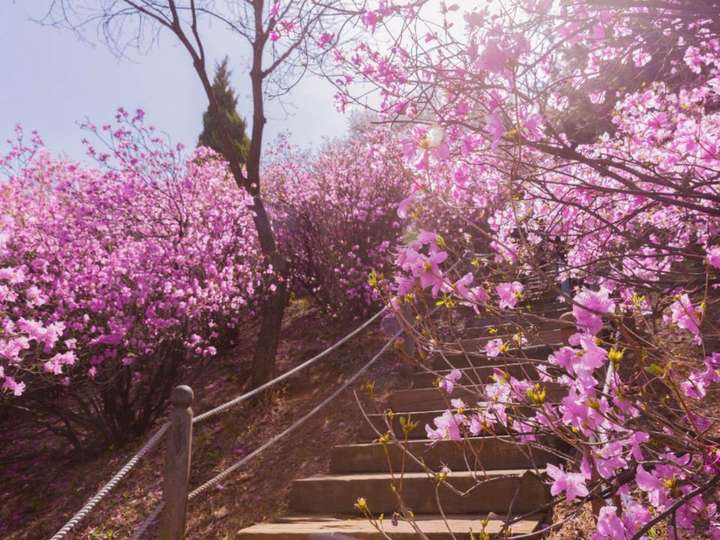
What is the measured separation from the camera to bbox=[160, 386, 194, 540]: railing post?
299cm

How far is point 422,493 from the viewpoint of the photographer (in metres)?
3.78

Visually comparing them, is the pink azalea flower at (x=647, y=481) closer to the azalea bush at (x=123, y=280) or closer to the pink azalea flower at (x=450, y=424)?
the pink azalea flower at (x=450, y=424)

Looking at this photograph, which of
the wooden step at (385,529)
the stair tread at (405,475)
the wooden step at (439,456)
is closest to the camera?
the wooden step at (385,529)

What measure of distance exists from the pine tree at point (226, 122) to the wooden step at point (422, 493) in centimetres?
1803

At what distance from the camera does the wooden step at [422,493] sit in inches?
136

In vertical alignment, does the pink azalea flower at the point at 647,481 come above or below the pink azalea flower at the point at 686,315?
below

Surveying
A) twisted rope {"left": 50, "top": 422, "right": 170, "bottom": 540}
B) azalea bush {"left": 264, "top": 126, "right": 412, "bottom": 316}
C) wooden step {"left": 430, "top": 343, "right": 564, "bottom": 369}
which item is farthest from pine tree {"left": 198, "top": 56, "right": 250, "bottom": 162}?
twisted rope {"left": 50, "top": 422, "right": 170, "bottom": 540}

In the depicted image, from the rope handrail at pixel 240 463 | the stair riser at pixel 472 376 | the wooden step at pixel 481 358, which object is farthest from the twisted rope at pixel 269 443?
the wooden step at pixel 481 358

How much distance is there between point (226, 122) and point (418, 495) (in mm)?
20239

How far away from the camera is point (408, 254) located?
6.07ft

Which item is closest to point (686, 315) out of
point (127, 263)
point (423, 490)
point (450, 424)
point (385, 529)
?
point (450, 424)

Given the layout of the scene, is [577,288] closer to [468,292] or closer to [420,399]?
[468,292]

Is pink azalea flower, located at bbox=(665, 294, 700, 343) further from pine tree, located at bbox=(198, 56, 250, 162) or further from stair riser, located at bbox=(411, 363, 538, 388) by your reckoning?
pine tree, located at bbox=(198, 56, 250, 162)

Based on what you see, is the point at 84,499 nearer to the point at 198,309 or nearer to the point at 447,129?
the point at 198,309
